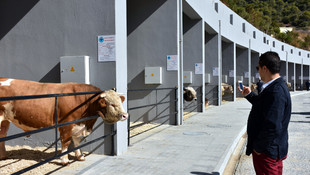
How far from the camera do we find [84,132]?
523 centimetres

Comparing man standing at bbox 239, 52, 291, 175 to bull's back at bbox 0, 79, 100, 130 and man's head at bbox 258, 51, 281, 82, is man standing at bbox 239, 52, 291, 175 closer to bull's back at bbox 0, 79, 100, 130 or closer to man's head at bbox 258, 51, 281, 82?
man's head at bbox 258, 51, 281, 82

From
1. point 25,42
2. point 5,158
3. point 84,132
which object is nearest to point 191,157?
point 84,132

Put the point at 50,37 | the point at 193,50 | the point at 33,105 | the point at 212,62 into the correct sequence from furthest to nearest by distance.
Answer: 1. the point at 212,62
2. the point at 193,50
3. the point at 50,37
4. the point at 33,105

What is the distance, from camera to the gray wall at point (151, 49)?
9914 millimetres

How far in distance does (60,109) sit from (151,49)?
214 inches

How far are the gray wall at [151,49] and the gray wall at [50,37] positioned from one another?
4179mm

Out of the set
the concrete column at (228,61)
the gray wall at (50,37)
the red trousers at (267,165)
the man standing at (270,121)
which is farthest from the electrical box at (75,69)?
the concrete column at (228,61)

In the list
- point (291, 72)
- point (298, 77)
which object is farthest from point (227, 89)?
point (298, 77)

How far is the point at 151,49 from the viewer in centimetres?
1009

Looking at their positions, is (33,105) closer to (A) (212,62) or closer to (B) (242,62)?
(A) (212,62)

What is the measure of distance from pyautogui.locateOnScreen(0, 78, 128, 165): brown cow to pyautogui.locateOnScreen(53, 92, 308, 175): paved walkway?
1.75 feet

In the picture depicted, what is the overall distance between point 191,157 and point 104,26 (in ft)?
9.81

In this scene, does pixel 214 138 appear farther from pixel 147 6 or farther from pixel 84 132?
pixel 147 6

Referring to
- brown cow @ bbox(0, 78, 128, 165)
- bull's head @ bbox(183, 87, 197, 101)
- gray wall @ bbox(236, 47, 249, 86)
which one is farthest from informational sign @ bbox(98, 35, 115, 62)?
gray wall @ bbox(236, 47, 249, 86)
